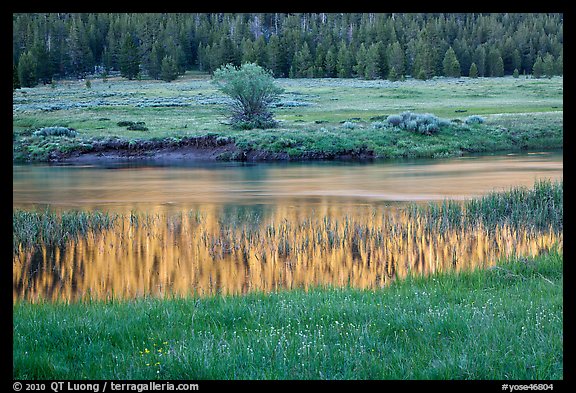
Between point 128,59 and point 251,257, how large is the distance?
115820mm

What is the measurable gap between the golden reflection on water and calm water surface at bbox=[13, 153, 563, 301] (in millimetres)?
26

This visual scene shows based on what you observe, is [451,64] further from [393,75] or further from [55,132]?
[55,132]

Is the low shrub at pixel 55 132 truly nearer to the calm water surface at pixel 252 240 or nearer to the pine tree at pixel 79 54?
the calm water surface at pixel 252 240

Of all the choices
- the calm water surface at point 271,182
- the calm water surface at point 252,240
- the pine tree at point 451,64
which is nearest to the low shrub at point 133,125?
the calm water surface at point 271,182

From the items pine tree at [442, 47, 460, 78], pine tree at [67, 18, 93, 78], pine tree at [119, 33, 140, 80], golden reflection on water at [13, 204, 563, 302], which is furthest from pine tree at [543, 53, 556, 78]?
golden reflection on water at [13, 204, 563, 302]

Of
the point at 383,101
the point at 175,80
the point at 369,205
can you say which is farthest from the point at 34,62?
the point at 369,205

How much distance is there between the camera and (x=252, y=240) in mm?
16078

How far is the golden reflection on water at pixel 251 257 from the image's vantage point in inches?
491

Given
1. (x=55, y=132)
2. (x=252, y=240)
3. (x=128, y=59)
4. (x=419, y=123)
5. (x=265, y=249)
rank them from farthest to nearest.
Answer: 1. (x=128, y=59)
2. (x=55, y=132)
3. (x=419, y=123)
4. (x=252, y=240)
5. (x=265, y=249)

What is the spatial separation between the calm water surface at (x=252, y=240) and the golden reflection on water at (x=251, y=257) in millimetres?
26

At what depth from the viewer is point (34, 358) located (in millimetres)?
6586

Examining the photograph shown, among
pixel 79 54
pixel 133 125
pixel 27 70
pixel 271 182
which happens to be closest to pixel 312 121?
pixel 133 125

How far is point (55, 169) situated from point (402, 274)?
34.2 m
